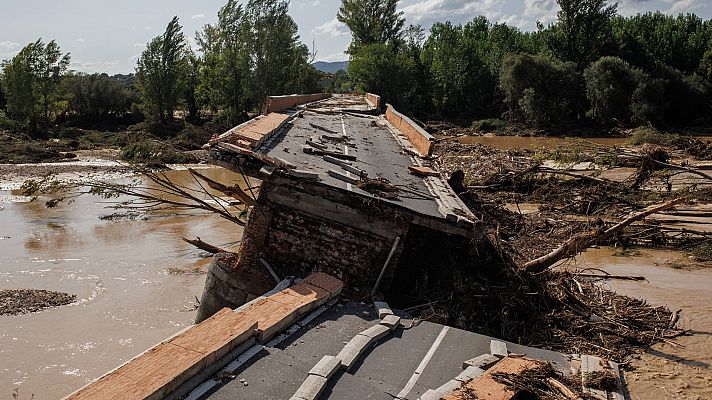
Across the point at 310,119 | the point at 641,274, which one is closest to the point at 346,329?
the point at 641,274

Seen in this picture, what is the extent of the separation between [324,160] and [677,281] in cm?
589

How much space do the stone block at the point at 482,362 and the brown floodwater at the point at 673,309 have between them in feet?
4.97

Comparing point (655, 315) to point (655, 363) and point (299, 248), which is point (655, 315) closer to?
point (655, 363)

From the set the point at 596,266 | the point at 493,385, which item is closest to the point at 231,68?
the point at 596,266

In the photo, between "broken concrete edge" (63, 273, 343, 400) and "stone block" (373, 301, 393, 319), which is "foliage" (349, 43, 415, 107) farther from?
"broken concrete edge" (63, 273, 343, 400)

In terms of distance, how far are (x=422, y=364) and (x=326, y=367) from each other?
3.12 feet

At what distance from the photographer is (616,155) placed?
33.6 feet

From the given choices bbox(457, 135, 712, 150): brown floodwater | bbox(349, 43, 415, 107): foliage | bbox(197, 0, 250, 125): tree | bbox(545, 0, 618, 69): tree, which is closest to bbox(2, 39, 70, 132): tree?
bbox(197, 0, 250, 125): tree

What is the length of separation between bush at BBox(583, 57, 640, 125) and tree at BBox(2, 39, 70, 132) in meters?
38.4

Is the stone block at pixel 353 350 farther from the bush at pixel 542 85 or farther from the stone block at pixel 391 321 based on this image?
the bush at pixel 542 85

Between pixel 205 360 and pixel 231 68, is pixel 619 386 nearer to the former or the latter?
pixel 205 360

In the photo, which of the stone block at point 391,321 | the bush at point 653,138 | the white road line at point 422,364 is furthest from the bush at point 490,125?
the white road line at point 422,364

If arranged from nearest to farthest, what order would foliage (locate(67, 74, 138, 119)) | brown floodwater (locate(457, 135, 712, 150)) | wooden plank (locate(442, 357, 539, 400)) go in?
wooden plank (locate(442, 357, 539, 400))
brown floodwater (locate(457, 135, 712, 150))
foliage (locate(67, 74, 138, 119))

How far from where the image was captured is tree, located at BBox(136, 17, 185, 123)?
148 feet
